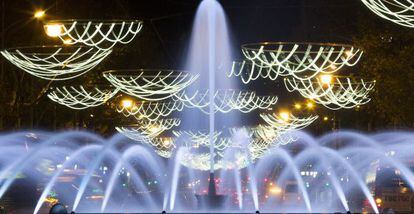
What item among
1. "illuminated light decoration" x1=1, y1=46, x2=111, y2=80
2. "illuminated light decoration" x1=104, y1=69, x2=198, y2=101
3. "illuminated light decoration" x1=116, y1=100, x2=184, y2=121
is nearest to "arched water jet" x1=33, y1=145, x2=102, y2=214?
"illuminated light decoration" x1=116, y1=100, x2=184, y2=121

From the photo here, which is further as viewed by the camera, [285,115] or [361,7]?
[285,115]

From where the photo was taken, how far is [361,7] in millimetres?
44125

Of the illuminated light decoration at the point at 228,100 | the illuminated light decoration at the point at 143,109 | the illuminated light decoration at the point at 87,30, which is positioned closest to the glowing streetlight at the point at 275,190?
the illuminated light decoration at the point at 228,100

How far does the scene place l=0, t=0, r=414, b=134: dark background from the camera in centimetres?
3984

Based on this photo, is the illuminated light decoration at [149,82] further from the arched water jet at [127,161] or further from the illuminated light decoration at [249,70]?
the arched water jet at [127,161]

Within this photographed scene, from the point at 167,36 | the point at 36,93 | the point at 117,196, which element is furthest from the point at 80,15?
the point at 167,36

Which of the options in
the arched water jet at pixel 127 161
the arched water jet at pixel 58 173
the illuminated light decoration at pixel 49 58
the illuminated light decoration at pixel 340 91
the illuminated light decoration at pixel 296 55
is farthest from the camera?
the illuminated light decoration at pixel 340 91

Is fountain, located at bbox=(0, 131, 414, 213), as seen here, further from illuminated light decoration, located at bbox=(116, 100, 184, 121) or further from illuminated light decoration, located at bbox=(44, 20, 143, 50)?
illuminated light decoration, located at bbox=(44, 20, 143, 50)

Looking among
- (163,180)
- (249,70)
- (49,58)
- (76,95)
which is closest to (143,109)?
(163,180)

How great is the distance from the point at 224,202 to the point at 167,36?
48440 millimetres

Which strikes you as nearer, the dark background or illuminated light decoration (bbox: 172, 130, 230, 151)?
the dark background

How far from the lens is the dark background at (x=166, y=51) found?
131 ft

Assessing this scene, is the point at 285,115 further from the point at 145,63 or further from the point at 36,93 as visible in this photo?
the point at 36,93

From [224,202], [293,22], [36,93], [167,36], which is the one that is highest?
[293,22]
